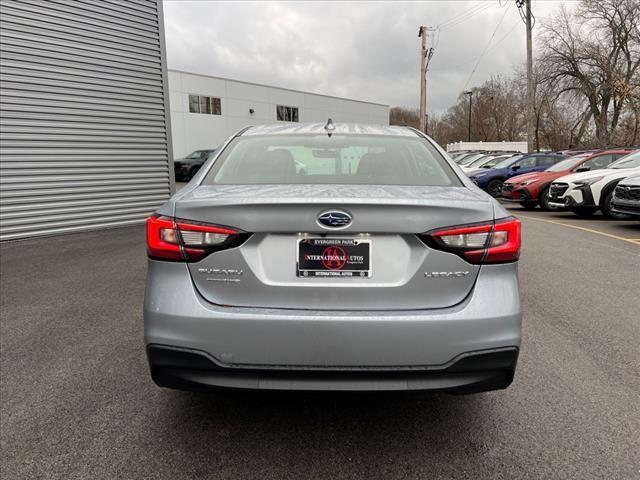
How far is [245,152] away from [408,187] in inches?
41.9

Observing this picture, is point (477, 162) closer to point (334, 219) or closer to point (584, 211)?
point (584, 211)

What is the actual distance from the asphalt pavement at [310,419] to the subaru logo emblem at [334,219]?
762 millimetres

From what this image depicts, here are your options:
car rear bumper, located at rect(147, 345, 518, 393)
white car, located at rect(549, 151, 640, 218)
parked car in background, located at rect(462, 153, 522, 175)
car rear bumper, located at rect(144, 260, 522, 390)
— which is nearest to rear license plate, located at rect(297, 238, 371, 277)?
car rear bumper, located at rect(144, 260, 522, 390)

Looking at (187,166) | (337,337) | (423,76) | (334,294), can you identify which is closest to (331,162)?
(334,294)

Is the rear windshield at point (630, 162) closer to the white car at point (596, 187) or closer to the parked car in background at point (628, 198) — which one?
the white car at point (596, 187)

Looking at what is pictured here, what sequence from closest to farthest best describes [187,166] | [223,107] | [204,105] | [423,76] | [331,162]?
[331,162] → [187,166] → [423,76] → [204,105] → [223,107]

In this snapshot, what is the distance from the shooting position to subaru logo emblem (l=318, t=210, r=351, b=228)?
2000mm

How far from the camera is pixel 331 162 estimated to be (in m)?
2.77

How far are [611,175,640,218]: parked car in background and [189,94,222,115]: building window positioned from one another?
2882 centimetres

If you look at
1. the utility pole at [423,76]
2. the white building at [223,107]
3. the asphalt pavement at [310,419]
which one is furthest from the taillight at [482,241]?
the white building at [223,107]

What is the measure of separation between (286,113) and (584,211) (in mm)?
32066

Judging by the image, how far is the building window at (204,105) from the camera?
32938 mm

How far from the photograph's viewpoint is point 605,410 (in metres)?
2.66

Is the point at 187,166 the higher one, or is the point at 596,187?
the point at 187,166
